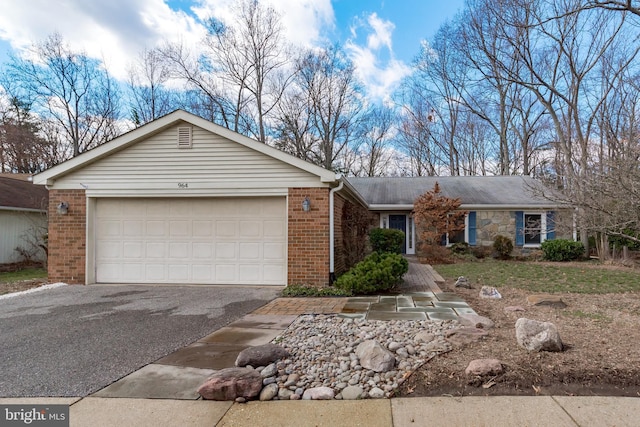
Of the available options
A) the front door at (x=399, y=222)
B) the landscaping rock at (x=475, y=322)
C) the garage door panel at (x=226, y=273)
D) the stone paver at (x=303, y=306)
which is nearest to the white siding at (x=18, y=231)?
the garage door panel at (x=226, y=273)

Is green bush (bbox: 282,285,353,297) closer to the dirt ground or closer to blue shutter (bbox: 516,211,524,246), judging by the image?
the dirt ground

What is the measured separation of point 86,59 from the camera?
21.2 m

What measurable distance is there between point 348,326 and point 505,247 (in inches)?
462

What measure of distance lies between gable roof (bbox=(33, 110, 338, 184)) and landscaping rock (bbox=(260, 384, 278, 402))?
16.6ft

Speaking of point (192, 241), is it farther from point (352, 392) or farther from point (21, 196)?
point (21, 196)

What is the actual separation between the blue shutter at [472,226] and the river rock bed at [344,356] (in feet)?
38.0

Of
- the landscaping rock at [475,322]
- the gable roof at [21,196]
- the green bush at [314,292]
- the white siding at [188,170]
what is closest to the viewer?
the landscaping rock at [475,322]

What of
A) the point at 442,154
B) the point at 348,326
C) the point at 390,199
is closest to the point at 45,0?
the point at 348,326

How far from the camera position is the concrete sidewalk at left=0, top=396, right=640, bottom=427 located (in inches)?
101

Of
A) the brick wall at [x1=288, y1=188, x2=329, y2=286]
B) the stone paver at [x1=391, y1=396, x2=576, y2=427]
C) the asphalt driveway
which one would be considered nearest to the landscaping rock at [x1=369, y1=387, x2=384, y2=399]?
the stone paver at [x1=391, y1=396, x2=576, y2=427]

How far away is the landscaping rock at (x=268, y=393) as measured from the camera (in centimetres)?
295

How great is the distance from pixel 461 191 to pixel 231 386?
16082 mm

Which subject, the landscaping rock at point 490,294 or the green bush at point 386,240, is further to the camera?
the green bush at point 386,240

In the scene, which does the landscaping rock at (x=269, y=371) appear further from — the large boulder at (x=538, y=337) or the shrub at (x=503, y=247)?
the shrub at (x=503, y=247)
